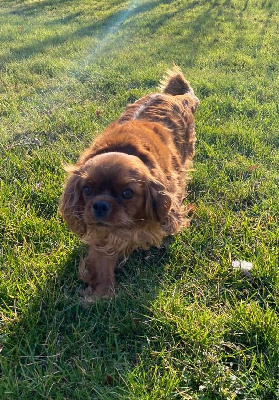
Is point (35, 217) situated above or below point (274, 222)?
above

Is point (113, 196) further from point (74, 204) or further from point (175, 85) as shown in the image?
point (175, 85)

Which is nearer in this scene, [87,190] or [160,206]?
[87,190]

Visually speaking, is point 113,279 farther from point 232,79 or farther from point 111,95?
point 232,79

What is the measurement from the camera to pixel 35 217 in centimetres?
313

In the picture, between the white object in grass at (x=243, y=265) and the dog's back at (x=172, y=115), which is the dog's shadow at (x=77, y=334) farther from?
the dog's back at (x=172, y=115)

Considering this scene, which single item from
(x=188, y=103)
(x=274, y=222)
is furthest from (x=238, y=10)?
(x=274, y=222)

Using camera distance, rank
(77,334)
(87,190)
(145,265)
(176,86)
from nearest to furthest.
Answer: (77,334) < (87,190) < (145,265) < (176,86)

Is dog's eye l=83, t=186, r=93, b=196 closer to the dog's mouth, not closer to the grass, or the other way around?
the dog's mouth

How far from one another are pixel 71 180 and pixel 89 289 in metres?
0.77

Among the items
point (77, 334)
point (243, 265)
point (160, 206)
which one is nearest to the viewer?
point (77, 334)

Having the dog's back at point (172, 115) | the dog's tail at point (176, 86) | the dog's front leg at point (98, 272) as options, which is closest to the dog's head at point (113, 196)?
the dog's front leg at point (98, 272)

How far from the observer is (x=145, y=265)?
113 inches

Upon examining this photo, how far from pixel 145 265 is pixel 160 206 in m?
0.55

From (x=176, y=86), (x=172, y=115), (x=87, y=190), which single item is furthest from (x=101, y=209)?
(x=176, y=86)
